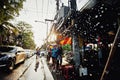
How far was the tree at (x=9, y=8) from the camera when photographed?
15.8m

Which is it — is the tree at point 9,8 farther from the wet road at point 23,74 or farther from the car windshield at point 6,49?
the wet road at point 23,74

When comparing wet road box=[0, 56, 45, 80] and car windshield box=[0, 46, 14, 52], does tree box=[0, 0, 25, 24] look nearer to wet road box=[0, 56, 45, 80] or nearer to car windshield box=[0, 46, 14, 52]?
car windshield box=[0, 46, 14, 52]

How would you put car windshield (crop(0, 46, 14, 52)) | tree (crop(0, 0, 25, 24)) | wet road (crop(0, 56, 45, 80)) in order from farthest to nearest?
tree (crop(0, 0, 25, 24))
car windshield (crop(0, 46, 14, 52))
wet road (crop(0, 56, 45, 80))

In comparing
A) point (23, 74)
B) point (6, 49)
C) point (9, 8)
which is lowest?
point (23, 74)

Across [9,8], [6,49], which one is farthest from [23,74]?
[9,8]

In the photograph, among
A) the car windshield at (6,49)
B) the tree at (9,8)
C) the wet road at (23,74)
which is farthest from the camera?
the tree at (9,8)

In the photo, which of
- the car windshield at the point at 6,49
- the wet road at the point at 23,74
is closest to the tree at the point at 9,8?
the car windshield at the point at 6,49

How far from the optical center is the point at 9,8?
16.8 metres

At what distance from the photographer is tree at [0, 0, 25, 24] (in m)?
15.8

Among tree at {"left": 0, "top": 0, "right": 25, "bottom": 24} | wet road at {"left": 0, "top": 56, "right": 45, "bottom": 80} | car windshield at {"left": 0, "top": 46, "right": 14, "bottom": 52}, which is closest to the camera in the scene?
wet road at {"left": 0, "top": 56, "right": 45, "bottom": 80}

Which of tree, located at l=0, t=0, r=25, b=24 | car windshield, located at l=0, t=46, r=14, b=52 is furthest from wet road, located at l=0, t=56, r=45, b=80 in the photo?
tree, located at l=0, t=0, r=25, b=24

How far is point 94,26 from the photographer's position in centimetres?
845

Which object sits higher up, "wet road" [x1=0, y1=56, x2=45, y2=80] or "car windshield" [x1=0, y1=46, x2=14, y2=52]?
"car windshield" [x1=0, y1=46, x2=14, y2=52]

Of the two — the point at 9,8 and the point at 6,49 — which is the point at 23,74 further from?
the point at 9,8
